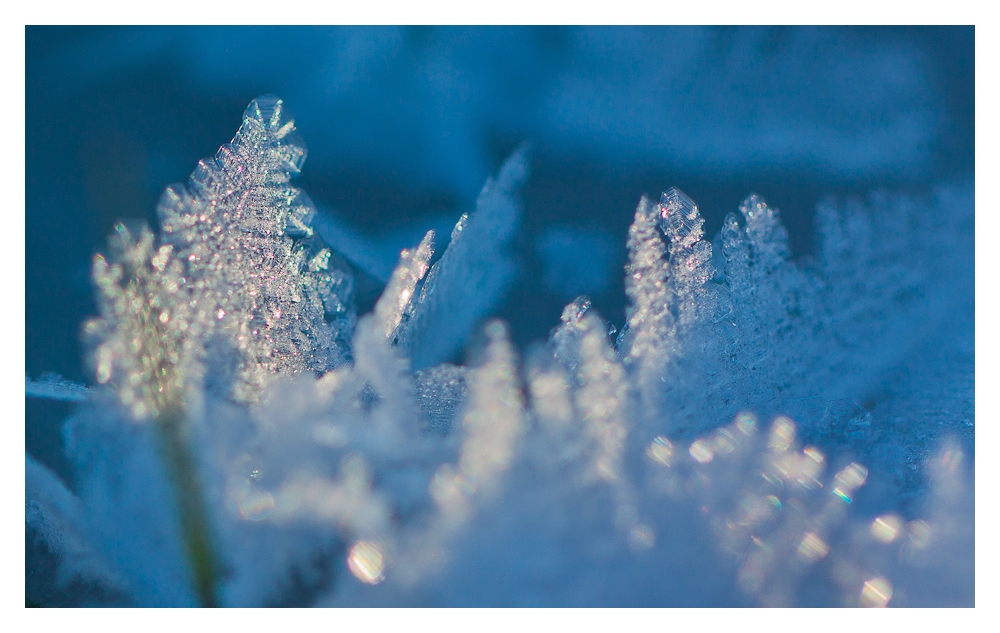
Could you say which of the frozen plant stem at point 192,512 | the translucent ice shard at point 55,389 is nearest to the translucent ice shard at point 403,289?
the frozen plant stem at point 192,512

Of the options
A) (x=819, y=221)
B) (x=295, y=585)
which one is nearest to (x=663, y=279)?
(x=819, y=221)

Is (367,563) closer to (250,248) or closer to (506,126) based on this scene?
(250,248)

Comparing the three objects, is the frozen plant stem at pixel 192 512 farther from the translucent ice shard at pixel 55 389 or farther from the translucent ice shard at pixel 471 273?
the translucent ice shard at pixel 471 273

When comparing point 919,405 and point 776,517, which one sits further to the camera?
point 919,405

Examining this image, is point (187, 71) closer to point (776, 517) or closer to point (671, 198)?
point (671, 198)

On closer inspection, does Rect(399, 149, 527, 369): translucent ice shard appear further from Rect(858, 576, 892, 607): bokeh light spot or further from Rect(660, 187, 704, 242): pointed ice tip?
Rect(858, 576, 892, 607): bokeh light spot
